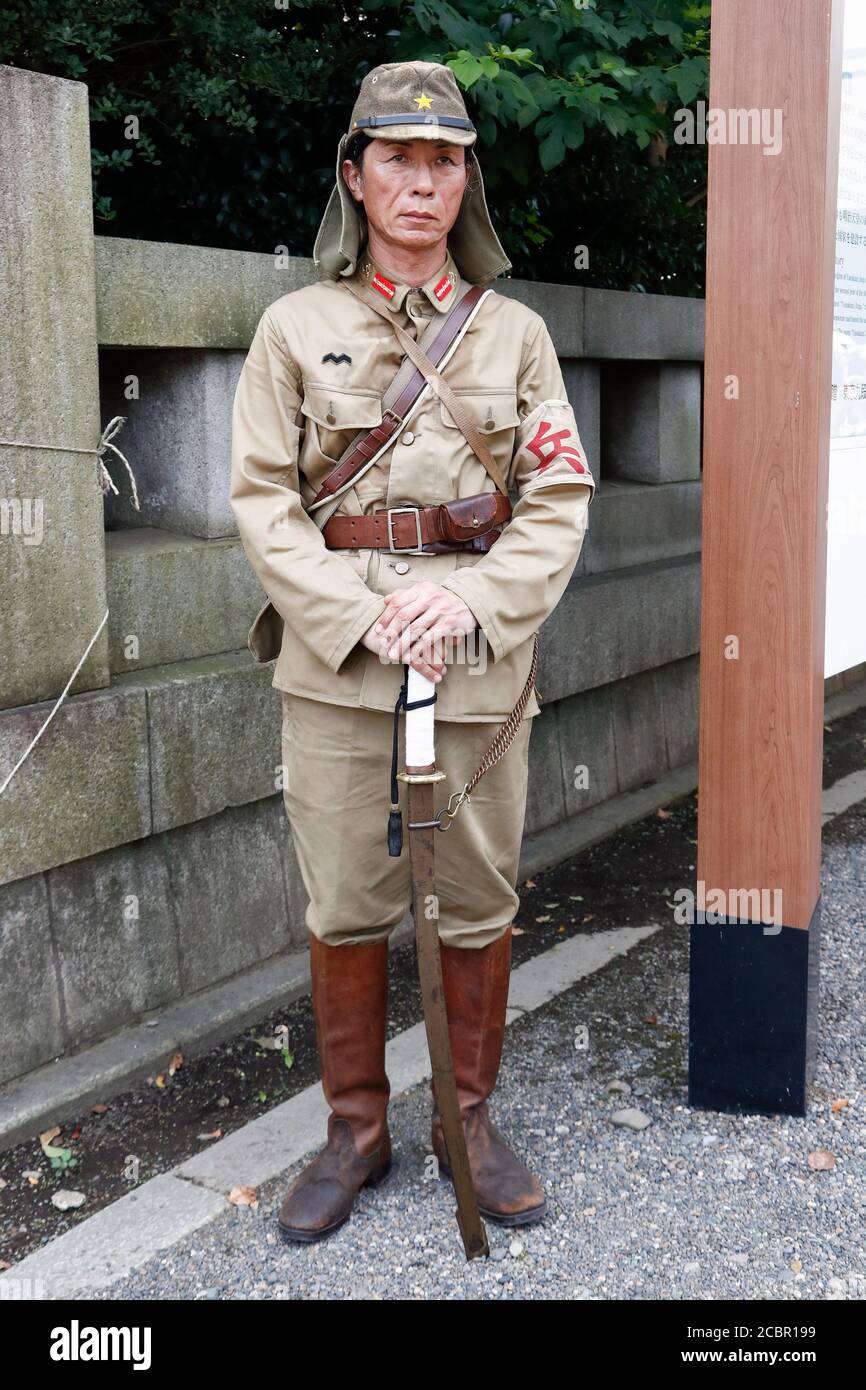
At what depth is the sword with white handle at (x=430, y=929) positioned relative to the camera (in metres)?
2.75

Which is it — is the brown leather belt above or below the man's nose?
below

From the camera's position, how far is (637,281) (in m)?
6.80

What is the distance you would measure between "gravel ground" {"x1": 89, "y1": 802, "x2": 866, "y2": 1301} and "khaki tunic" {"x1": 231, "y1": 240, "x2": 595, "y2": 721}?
1082 millimetres

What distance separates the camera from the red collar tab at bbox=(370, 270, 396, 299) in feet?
9.37

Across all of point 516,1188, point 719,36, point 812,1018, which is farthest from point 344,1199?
point 719,36

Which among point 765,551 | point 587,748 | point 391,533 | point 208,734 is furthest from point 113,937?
point 587,748

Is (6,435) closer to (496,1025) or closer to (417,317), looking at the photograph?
(417,317)

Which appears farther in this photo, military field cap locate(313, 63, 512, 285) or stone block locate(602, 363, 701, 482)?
stone block locate(602, 363, 701, 482)

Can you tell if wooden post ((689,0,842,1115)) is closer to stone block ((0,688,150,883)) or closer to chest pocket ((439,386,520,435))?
chest pocket ((439,386,520,435))

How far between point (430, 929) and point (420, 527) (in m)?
0.79

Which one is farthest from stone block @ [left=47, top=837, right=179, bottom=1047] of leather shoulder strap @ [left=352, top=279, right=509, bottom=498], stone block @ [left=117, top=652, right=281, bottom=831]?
leather shoulder strap @ [left=352, top=279, right=509, bottom=498]

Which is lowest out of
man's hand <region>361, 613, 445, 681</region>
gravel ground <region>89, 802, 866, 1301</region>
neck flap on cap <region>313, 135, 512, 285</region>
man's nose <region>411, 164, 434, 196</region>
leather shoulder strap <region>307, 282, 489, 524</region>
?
gravel ground <region>89, 802, 866, 1301</region>

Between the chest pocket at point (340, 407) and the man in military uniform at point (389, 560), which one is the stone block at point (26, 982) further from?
the chest pocket at point (340, 407)

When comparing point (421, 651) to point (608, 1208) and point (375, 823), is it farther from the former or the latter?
point (608, 1208)
